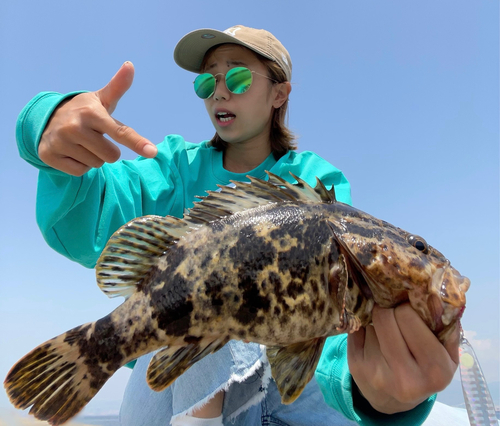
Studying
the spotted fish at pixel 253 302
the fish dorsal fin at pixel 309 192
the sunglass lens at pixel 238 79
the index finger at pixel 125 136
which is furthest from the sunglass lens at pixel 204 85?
the spotted fish at pixel 253 302

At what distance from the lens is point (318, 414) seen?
11.5 feet

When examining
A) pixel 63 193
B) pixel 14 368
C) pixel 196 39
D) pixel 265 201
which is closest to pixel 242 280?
pixel 265 201

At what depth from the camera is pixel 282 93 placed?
4.70 m

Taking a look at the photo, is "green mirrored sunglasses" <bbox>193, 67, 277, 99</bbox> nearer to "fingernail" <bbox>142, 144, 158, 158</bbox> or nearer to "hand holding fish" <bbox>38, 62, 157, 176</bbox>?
"hand holding fish" <bbox>38, 62, 157, 176</bbox>

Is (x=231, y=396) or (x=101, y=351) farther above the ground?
(x=101, y=351)

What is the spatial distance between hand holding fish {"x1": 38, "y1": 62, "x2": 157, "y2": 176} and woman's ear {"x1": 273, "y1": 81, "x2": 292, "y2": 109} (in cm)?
282

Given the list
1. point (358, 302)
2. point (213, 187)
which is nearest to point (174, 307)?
point (358, 302)

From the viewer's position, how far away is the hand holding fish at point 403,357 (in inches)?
70.4

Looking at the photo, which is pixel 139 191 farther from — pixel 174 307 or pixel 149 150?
pixel 174 307

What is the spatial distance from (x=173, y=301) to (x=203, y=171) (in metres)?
2.69

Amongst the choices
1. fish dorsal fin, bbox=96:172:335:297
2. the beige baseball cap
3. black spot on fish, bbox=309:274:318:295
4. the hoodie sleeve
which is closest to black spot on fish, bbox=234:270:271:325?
black spot on fish, bbox=309:274:318:295

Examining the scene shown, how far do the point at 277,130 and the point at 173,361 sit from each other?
356 cm

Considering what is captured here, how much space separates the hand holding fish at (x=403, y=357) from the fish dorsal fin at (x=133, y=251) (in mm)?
1108

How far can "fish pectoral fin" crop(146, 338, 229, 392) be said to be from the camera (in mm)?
1694
